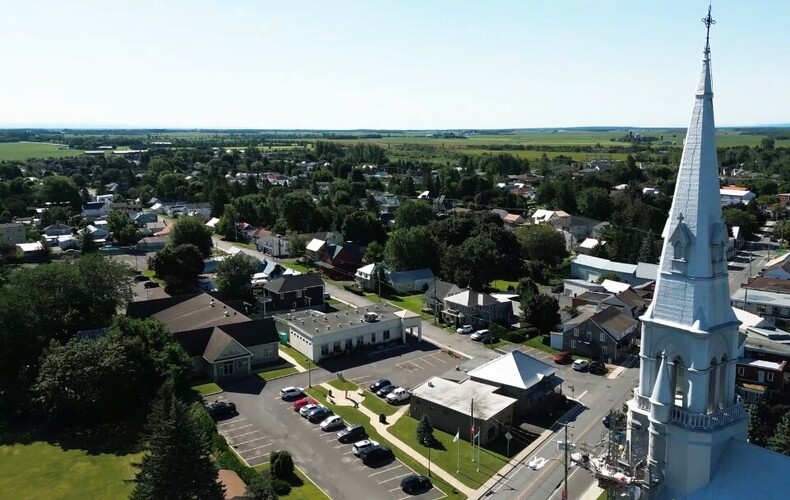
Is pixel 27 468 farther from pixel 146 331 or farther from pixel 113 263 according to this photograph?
pixel 113 263

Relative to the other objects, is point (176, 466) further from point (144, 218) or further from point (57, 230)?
point (144, 218)

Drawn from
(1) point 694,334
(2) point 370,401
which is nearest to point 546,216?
(2) point 370,401

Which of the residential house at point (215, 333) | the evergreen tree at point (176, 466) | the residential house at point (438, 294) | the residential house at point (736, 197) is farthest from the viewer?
the residential house at point (736, 197)

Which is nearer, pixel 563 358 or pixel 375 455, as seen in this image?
pixel 375 455

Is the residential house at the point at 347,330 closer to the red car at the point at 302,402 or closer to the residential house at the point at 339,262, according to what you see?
the red car at the point at 302,402

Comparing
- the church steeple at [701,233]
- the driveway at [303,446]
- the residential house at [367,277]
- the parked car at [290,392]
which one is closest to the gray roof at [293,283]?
the residential house at [367,277]
